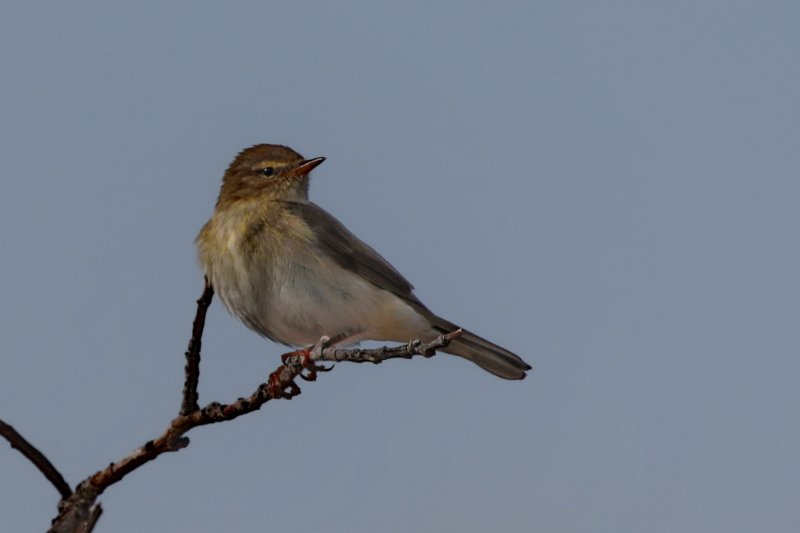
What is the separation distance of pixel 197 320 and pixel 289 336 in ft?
8.92

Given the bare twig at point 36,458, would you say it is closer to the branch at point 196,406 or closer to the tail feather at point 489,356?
the branch at point 196,406

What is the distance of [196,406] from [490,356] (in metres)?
3.26

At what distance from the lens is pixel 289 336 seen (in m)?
7.52

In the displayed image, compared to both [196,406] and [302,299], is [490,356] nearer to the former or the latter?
[302,299]

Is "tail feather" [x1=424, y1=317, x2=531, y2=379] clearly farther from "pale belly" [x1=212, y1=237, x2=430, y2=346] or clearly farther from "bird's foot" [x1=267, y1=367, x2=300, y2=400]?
"bird's foot" [x1=267, y1=367, x2=300, y2=400]

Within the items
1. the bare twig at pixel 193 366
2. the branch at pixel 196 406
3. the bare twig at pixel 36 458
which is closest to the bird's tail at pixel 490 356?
the branch at pixel 196 406

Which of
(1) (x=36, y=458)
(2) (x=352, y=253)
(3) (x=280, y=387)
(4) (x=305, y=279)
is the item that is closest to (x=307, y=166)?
(2) (x=352, y=253)

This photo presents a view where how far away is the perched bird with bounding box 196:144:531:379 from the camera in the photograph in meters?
7.22

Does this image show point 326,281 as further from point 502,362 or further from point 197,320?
point 197,320

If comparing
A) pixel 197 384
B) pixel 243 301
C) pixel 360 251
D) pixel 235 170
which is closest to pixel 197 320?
pixel 197 384

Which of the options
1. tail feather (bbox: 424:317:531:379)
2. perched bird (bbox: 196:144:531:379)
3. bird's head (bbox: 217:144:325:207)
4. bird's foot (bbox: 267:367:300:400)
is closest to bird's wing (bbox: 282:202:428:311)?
perched bird (bbox: 196:144:531:379)

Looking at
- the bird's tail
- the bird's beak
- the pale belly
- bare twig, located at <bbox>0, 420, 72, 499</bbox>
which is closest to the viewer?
bare twig, located at <bbox>0, 420, 72, 499</bbox>

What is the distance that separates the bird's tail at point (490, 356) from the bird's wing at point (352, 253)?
18.4 inches

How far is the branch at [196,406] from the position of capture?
→ 159 inches
